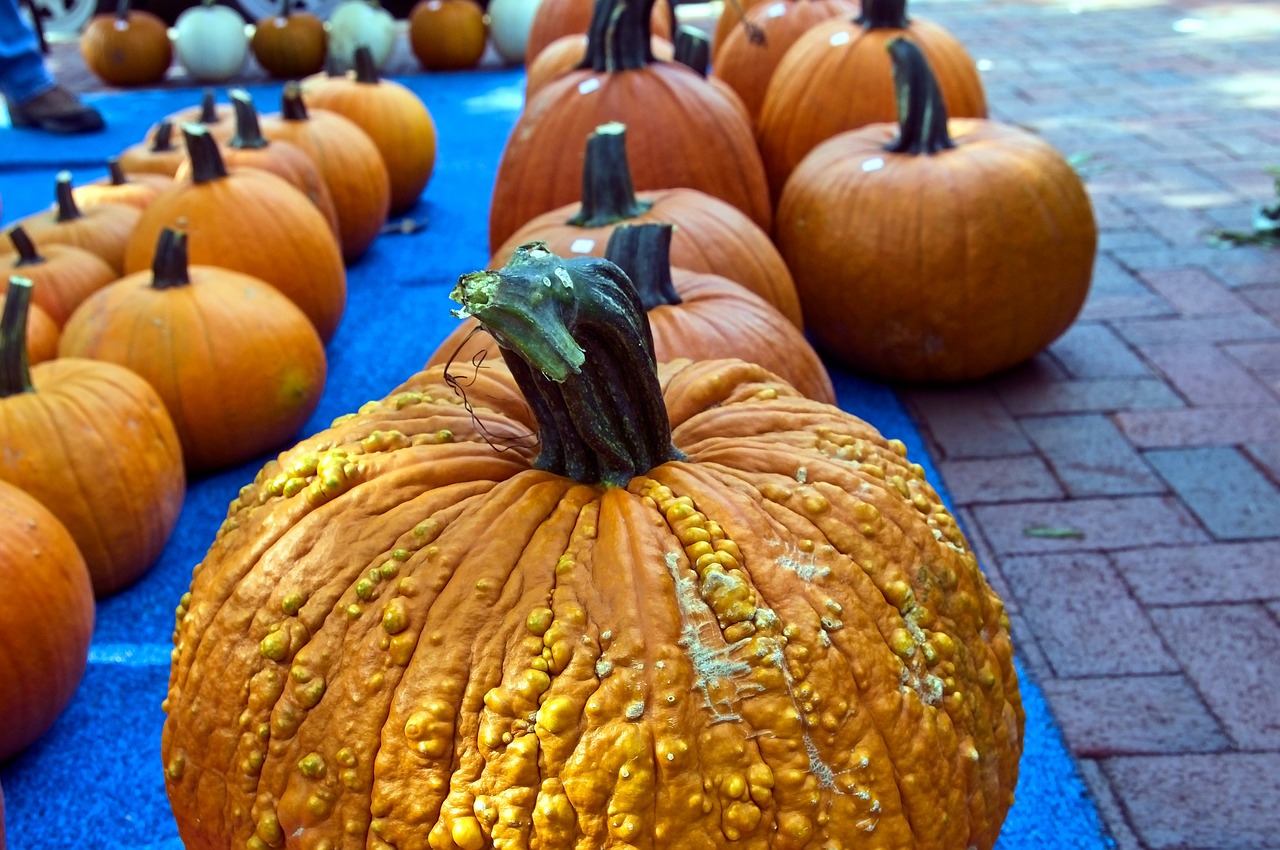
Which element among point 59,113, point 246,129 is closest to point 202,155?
point 246,129

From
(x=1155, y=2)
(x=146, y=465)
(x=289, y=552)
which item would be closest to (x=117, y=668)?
(x=146, y=465)

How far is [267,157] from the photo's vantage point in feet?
12.6

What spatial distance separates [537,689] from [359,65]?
448 cm

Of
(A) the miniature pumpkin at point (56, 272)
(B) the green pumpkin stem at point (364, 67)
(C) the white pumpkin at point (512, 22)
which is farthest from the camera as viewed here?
(C) the white pumpkin at point (512, 22)

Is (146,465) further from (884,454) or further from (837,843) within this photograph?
(837,843)

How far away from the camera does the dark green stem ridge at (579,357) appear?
1.11 metres

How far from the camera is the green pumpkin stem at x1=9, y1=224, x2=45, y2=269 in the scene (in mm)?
3133

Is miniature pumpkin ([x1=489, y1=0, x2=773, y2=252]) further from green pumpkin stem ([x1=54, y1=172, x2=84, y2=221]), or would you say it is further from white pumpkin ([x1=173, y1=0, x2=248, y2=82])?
white pumpkin ([x1=173, y1=0, x2=248, y2=82])

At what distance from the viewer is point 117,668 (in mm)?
2320

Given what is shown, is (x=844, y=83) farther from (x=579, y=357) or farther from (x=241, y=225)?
(x=579, y=357)

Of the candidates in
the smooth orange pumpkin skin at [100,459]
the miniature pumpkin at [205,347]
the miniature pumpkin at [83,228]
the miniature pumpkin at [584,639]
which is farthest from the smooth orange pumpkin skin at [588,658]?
the miniature pumpkin at [83,228]

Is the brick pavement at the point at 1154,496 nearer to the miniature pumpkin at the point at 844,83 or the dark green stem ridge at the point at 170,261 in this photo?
the miniature pumpkin at the point at 844,83

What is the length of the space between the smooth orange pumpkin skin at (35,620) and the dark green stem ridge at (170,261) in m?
1.00

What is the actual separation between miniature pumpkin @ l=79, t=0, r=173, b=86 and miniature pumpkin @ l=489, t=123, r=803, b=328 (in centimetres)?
631
